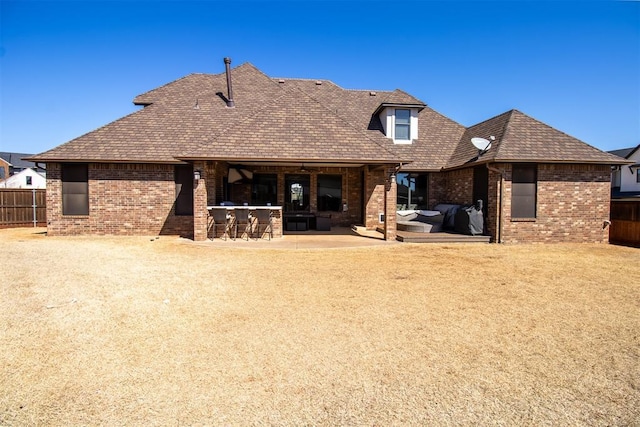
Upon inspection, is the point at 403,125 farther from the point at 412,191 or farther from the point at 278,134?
the point at 278,134

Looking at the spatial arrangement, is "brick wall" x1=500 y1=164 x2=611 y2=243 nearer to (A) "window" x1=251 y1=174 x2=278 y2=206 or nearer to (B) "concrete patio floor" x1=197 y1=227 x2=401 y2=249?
(B) "concrete patio floor" x1=197 y1=227 x2=401 y2=249

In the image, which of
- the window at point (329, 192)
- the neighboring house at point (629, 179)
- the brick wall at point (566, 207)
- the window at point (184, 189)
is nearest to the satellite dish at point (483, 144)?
the brick wall at point (566, 207)

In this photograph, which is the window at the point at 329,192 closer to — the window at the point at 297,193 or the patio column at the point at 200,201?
the window at the point at 297,193

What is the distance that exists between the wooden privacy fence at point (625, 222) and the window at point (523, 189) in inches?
161

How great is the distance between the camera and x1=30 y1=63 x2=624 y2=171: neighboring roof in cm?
1215

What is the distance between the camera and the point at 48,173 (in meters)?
13.3

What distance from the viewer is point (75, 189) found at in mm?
13570

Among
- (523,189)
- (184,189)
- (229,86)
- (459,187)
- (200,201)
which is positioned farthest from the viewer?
(229,86)

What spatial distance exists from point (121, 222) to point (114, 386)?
39.7 ft

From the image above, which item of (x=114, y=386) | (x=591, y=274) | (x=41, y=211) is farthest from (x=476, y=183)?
(x=41, y=211)

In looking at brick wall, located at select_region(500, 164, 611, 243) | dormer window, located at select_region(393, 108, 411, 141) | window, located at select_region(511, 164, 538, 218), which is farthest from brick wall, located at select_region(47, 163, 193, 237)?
brick wall, located at select_region(500, 164, 611, 243)

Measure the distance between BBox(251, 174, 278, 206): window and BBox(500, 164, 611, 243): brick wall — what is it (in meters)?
9.47

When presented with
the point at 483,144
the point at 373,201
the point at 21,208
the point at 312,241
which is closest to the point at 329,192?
the point at 373,201

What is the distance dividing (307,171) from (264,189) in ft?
7.07
